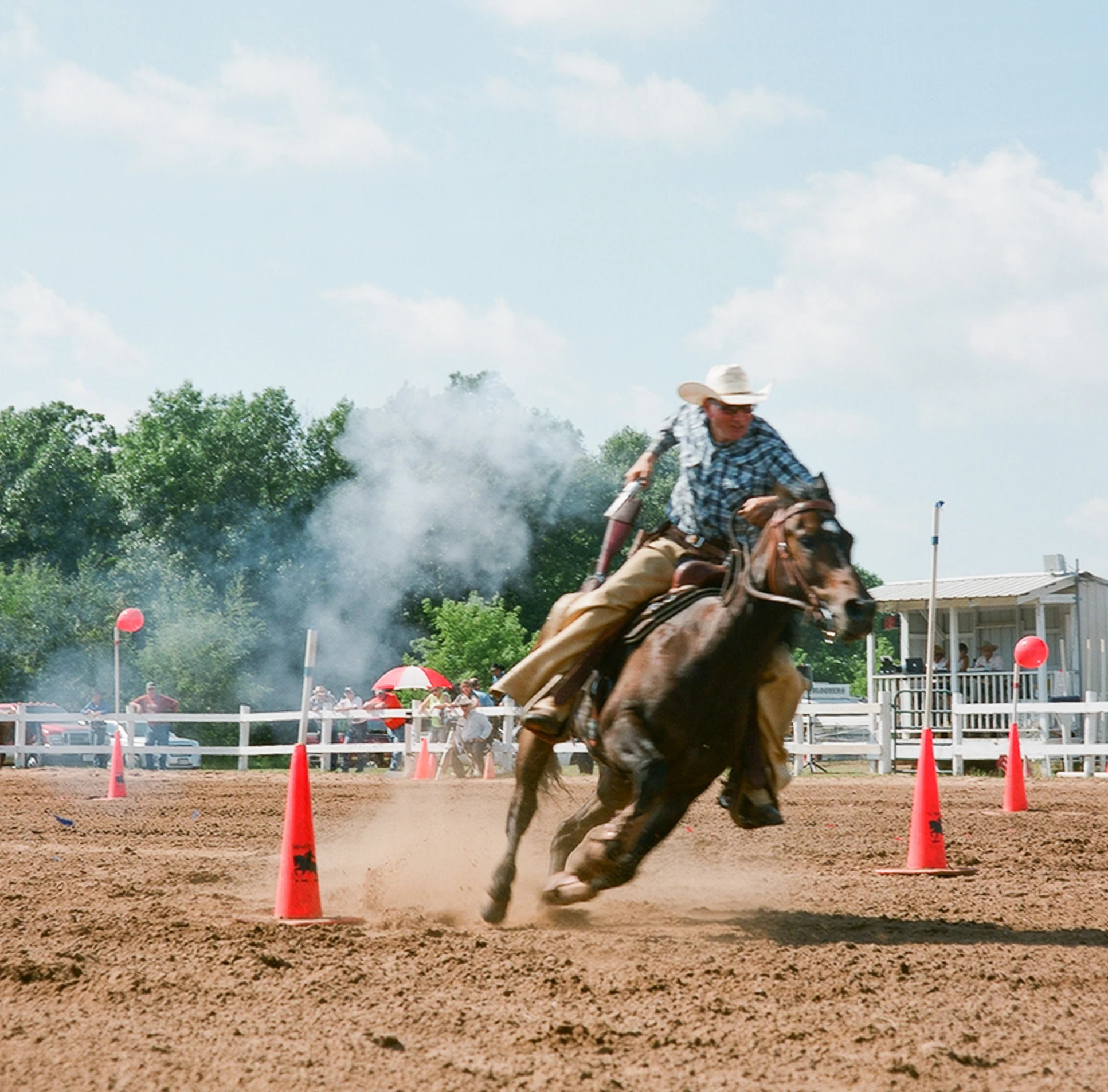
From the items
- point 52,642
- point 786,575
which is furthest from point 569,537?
point 786,575

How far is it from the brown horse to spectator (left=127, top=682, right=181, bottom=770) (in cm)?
2369

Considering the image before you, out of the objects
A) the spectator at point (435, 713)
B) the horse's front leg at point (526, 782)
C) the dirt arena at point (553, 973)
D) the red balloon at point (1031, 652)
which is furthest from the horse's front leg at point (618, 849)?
the spectator at point (435, 713)

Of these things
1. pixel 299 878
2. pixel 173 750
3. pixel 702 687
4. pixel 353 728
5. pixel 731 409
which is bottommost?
pixel 173 750

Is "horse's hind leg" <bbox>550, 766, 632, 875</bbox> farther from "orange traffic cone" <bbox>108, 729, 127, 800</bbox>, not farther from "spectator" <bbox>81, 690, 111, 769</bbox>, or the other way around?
"spectator" <bbox>81, 690, 111, 769</bbox>

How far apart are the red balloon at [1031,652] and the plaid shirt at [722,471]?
16.5 meters

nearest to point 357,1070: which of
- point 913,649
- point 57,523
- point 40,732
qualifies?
point 913,649

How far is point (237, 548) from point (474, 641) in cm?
1192

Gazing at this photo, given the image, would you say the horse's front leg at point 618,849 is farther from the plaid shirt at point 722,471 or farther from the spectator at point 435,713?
the spectator at point 435,713

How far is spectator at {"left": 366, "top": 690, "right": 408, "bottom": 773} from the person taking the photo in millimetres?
28469

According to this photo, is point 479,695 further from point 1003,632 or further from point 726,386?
point 726,386

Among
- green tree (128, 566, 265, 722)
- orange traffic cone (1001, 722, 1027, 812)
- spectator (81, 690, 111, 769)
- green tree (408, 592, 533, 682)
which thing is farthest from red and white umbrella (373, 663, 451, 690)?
orange traffic cone (1001, 722, 1027, 812)

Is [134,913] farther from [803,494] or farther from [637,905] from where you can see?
[803,494]

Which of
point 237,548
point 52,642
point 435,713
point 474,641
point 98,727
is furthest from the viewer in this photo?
point 237,548

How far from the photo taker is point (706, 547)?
7777 millimetres
